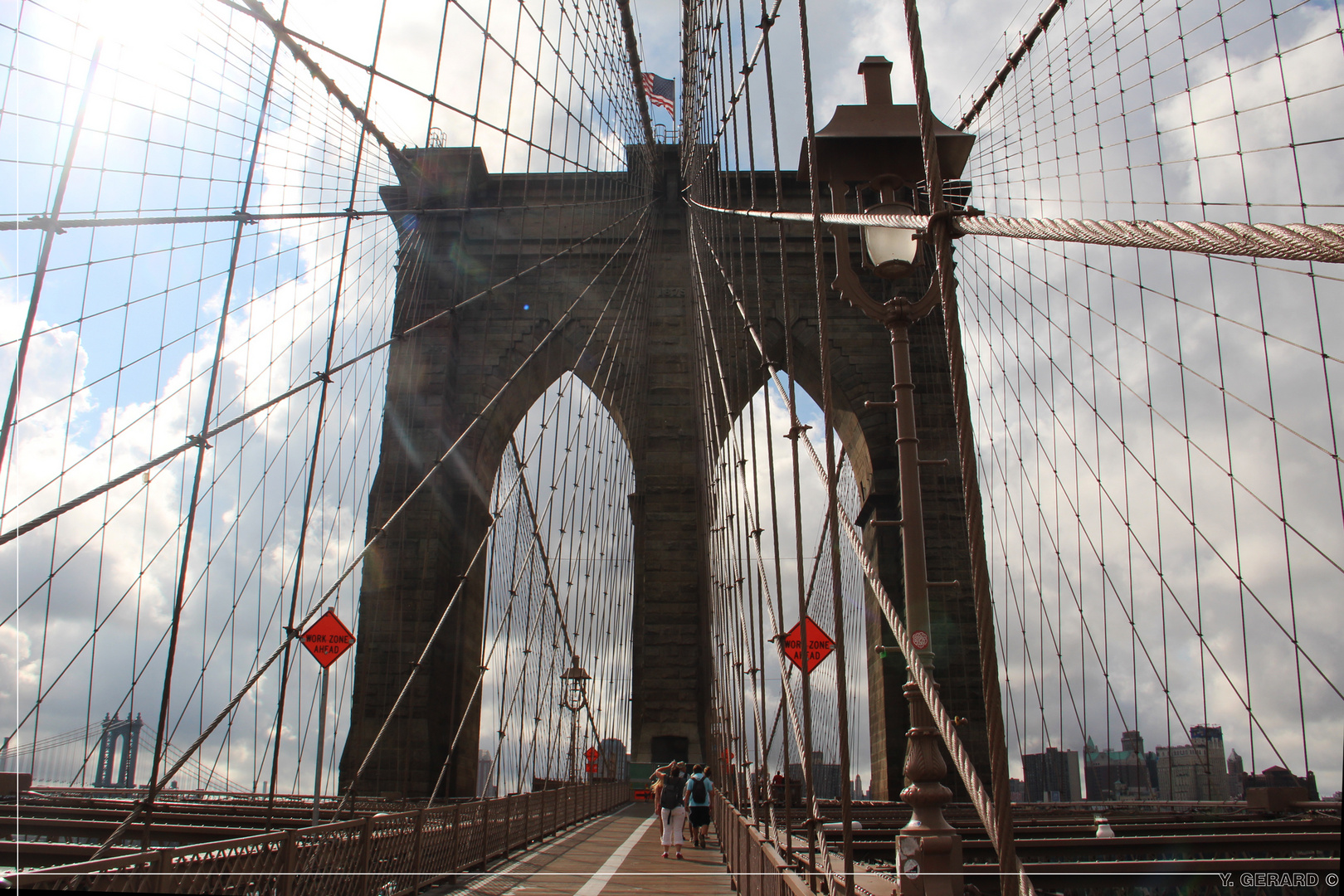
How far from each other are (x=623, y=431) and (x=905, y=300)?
657 inches

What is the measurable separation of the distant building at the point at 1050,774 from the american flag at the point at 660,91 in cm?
1645

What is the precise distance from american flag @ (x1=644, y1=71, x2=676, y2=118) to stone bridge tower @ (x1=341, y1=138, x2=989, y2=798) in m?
2.95

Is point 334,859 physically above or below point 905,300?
below

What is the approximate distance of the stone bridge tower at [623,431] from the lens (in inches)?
650

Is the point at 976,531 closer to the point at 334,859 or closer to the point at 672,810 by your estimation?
the point at 334,859

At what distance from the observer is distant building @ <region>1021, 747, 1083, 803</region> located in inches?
393

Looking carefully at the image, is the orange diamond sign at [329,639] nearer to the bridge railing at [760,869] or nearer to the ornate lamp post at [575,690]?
the bridge railing at [760,869]

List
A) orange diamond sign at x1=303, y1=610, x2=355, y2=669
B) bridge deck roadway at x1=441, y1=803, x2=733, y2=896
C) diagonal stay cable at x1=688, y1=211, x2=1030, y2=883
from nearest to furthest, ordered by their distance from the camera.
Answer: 1. diagonal stay cable at x1=688, y1=211, x2=1030, y2=883
2. bridge deck roadway at x1=441, y1=803, x2=733, y2=896
3. orange diamond sign at x1=303, y1=610, x2=355, y2=669

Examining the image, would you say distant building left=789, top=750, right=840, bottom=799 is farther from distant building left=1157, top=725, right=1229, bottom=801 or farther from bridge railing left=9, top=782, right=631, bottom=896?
bridge railing left=9, top=782, right=631, bottom=896

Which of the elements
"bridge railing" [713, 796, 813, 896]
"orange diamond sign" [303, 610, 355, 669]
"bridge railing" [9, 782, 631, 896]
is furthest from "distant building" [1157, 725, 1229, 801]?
"orange diamond sign" [303, 610, 355, 669]

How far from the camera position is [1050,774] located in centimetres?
1024

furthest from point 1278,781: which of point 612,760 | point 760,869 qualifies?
point 612,760

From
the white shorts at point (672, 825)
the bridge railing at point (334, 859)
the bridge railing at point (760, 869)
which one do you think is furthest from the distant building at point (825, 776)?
the bridge railing at point (760, 869)

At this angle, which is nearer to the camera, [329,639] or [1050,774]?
[329,639]
